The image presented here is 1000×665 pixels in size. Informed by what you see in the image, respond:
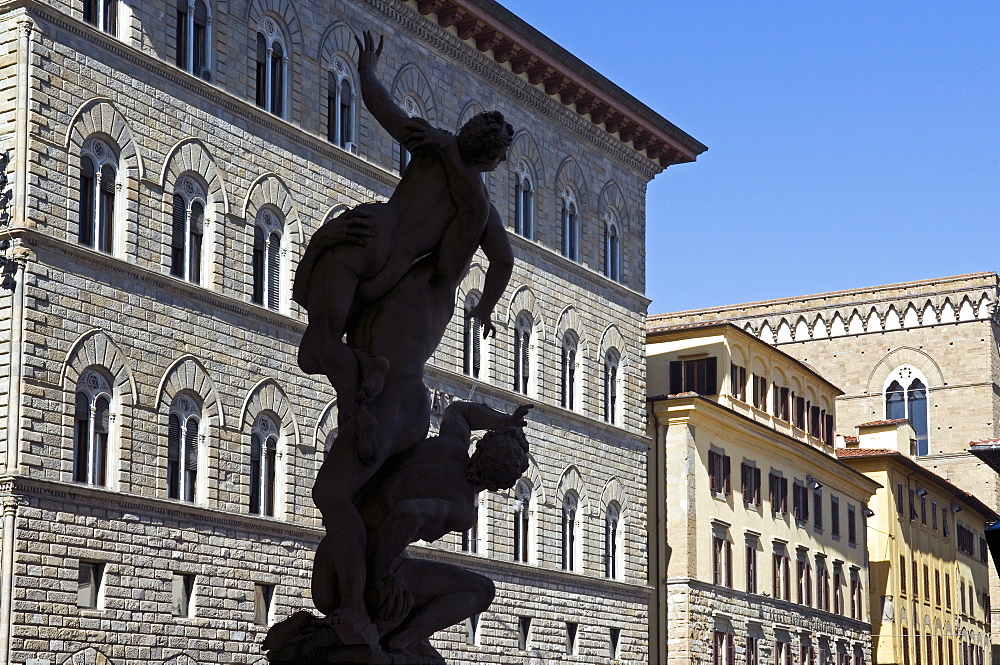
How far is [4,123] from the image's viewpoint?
1091 inches

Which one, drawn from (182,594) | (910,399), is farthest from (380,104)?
(910,399)

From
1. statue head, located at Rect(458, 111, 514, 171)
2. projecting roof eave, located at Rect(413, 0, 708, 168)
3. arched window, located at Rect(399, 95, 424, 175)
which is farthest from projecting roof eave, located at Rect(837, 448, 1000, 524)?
statue head, located at Rect(458, 111, 514, 171)

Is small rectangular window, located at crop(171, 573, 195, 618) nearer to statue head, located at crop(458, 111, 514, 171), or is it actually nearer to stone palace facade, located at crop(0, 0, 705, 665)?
stone palace facade, located at crop(0, 0, 705, 665)

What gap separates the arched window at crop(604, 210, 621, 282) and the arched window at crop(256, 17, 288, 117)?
45.3 feet

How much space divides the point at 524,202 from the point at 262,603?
14104mm

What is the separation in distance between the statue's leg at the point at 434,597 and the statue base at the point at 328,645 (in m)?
0.12

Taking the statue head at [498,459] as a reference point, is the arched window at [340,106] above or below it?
above

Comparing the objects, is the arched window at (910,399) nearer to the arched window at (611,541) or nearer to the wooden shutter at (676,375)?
the wooden shutter at (676,375)

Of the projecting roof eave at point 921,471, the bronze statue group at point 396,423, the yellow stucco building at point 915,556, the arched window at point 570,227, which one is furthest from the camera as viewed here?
the yellow stucco building at point 915,556

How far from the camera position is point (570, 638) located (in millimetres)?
42156

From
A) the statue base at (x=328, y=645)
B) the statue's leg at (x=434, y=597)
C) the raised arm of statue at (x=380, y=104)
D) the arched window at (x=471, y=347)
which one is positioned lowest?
the statue base at (x=328, y=645)

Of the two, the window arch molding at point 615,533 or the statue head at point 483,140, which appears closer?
the statue head at point 483,140

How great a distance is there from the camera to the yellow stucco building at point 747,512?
159 feet

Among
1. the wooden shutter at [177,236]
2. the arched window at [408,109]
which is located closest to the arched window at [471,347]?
the arched window at [408,109]
